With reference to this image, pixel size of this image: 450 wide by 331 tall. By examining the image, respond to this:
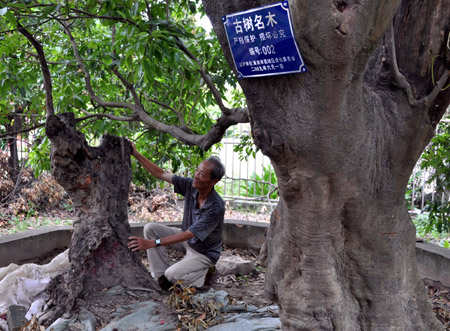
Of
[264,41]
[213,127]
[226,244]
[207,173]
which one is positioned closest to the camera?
[264,41]

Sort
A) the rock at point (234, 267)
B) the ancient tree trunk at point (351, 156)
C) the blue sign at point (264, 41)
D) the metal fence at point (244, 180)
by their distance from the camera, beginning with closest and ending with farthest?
the blue sign at point (264, 41) → the ancient tree trunk at point (351, 156) → the rock at point (234, 267) → the metal fence at point (244, 180)

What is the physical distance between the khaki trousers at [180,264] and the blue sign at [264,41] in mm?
2481

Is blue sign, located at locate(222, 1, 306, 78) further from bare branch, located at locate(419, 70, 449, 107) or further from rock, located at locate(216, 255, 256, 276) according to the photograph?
rock, located at locate(216, 255, 256, 276)

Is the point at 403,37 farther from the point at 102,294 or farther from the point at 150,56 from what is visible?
the point at 102,294

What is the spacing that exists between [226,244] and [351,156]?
13.1 ft

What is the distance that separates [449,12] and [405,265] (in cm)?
148

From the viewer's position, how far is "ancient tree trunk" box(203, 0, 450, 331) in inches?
82.4

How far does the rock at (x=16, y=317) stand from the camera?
11.7ft

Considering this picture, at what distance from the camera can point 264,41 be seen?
2027 mm

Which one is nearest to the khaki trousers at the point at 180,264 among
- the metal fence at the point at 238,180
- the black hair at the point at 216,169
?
the black hair at the point at 216,169

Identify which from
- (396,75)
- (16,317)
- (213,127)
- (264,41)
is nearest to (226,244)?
(213,127)

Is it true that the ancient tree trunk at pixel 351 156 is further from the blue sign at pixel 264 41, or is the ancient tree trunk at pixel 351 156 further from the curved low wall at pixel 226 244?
the curved low wall at pixel 226 244

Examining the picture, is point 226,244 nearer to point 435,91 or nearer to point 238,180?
point 238,180

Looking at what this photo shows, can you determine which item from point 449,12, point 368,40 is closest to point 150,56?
point 368,40
